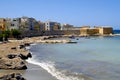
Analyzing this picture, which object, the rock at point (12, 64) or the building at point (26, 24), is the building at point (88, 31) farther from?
the rock at point (12, 64)

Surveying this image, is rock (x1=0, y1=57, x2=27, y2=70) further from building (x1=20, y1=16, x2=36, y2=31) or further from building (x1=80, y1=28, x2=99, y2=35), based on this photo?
building (x1=80, y1=28, x2=99, y2=35)

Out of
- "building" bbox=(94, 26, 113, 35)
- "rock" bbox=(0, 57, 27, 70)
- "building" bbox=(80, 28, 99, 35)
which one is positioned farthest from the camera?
"building" bbox=(94, 26, 113, 35)

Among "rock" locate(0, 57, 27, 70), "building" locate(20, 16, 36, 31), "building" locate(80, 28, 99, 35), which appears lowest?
"building" locate(80, 28, 99, 35)

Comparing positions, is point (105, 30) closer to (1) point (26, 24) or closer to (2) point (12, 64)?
(1) point (26, 24)

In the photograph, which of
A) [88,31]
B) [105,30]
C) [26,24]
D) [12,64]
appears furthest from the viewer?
[105,30]

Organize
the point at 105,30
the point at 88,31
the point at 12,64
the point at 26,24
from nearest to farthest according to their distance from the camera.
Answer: the point at 12,64 < the point at 26,24 < the point at 88,31 < the point at 105,30

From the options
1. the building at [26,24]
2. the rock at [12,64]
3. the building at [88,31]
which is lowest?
the building at [88,31]

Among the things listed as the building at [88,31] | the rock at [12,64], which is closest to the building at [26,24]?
the building at [88,31]

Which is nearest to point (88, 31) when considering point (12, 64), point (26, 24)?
point (26, 24)

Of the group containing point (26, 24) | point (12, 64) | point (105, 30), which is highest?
point (26, 24)

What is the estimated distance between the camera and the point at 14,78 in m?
14.6

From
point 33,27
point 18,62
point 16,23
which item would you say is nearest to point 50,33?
point 33,27

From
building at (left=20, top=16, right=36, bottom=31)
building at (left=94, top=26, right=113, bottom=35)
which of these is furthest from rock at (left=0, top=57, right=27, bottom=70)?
building at (left=94, top=26, right=113, bottom=35)

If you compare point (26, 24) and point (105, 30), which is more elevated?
point (26, 24)
